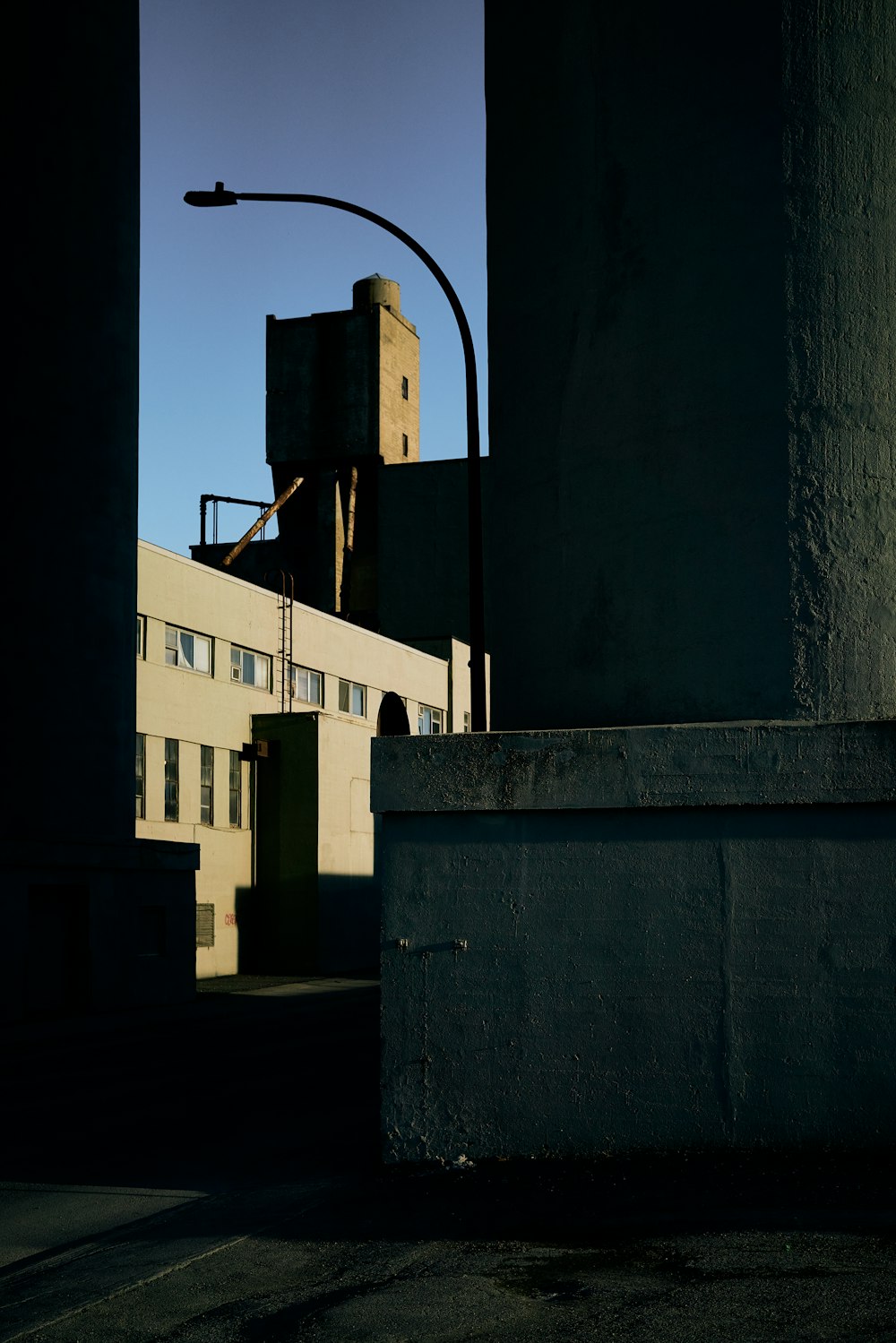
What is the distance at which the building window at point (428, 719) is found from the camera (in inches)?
2094

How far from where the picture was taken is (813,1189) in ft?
25.6

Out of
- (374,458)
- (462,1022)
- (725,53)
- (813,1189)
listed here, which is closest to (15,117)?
(725,53)

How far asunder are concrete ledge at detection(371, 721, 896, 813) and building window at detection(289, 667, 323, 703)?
3484 cm

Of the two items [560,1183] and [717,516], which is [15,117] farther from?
[560,1183]

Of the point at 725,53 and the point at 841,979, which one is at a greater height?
the point at 725,53

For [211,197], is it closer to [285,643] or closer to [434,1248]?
[434,1248]

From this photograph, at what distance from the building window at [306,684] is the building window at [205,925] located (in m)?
7.29

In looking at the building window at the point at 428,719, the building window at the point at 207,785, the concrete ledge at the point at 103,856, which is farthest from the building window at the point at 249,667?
the building window at the point at 428,719

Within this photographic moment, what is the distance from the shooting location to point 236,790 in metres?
41.5

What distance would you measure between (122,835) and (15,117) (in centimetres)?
1412

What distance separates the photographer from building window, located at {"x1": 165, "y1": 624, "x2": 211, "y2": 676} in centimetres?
3769

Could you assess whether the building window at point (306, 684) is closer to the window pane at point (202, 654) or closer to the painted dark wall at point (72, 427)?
the window pane at point (202, 654)

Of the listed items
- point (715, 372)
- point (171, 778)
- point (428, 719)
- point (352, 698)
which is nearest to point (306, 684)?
point (352, 698)

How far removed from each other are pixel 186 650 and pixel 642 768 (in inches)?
1208
